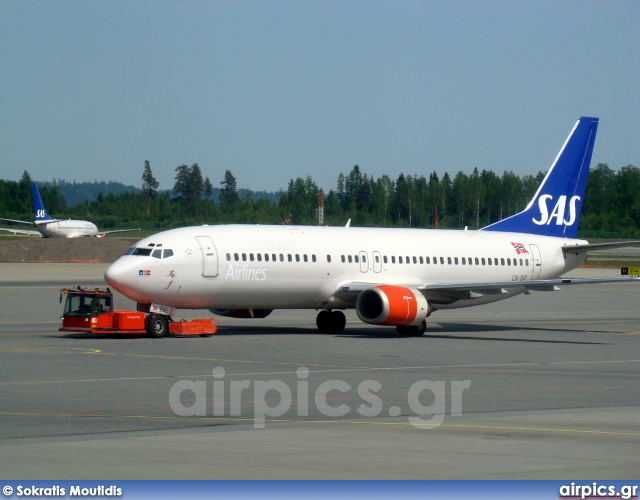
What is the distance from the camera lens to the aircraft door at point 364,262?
39312 millimetres

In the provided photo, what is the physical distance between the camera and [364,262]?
39438mm

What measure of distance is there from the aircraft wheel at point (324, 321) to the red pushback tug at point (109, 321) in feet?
16.2

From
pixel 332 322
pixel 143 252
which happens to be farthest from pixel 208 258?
pixel 332 322

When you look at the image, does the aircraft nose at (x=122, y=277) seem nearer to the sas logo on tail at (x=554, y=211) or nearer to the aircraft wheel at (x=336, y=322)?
the aircraft wheel at (x=336, y=322)

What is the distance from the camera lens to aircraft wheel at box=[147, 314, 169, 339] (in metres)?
34.5

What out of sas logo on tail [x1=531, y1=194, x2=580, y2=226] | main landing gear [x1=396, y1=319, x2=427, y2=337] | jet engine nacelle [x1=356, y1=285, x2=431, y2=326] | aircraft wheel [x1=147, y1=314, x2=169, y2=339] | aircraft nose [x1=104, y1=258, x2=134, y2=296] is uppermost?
sas logo on tail [x1=531, y1=194, x2=580, y2=226]

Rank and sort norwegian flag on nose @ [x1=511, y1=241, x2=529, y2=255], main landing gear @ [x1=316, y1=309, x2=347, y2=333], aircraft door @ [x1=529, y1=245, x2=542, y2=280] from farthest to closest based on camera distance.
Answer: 1. aircraft door @ [x1=529, y1=245, x2=542, y2=280]
2. norwegian flag on nose @ [x1=511, y1=241, x2=529, y2=255]
3. main landing gear @ [x1=316, y1=309, x2=347, y2=333]

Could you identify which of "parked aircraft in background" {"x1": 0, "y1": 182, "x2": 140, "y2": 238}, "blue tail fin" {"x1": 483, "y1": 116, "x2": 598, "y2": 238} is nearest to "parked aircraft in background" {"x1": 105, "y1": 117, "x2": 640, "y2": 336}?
"blue tail fin" {"x1": 483, "y1": 116, "x2": 598, "y2": 238}

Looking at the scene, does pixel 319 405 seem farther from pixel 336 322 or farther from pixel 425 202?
pixel 425 202

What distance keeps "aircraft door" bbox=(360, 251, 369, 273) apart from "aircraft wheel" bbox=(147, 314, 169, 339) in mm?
8172

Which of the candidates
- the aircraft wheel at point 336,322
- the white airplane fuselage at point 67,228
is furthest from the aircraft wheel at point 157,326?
the white airplane fuselage at point 67,228

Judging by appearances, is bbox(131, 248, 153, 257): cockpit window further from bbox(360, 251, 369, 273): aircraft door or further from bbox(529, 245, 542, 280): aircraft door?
bbox(529, 245, 542, 280): aircraft door

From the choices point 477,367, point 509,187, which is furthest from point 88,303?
point 509,187

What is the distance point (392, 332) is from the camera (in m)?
39.7
